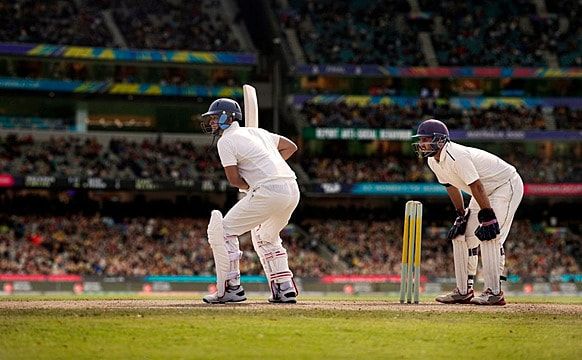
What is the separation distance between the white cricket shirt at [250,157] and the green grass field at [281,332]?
168 cm

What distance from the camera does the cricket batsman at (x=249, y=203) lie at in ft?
47.1

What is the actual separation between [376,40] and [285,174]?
1712 inches

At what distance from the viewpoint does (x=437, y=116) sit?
5566 cm

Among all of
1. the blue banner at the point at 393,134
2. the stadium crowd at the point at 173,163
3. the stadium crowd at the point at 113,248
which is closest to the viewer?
the stadium crowd at the point at 113,248

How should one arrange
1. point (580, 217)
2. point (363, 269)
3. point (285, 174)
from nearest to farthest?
point (285, 174) → point (363, 269) → point (580, 217)

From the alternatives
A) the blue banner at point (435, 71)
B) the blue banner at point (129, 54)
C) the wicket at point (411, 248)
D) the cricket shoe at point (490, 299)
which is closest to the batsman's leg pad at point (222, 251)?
the wicket at point (411, 248)

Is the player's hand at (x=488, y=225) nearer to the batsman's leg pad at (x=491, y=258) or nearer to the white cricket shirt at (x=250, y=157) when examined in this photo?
the batsman's leg pad at (x=491, y=258)

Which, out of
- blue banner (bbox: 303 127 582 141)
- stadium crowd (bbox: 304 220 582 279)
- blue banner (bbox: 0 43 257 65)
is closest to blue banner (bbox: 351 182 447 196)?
stadium crowd (bbox: 304 220 582 279)

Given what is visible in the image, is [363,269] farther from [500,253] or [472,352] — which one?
[472,352]

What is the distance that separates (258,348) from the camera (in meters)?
10.3

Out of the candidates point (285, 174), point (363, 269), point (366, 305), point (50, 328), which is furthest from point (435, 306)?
point (363, 269)

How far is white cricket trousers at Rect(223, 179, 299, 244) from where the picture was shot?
1436 centimetres

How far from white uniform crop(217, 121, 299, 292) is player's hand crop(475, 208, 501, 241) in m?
2.51

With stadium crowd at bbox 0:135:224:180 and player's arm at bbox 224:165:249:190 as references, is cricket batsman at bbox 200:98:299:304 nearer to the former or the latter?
player's arm at bbox 224:165:249:190
